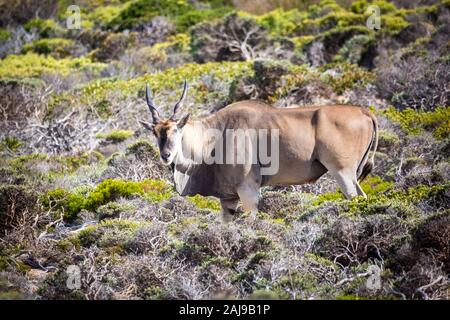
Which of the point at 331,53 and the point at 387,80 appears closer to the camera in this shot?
the point at 387,80

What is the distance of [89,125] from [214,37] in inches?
313

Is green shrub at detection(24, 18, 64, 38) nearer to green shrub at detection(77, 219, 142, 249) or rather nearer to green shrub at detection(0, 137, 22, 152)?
green shrub at detection(0, 137, 22, 152)

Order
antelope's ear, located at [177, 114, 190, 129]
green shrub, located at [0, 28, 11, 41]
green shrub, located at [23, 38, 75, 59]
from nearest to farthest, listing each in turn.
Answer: antelope's ear, located at [177, 114, 190, 129] → green shrub, located at [23, 38, 75, 59] → green shrub, located at [0, 28, 11, 41]

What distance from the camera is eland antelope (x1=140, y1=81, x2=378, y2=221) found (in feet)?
32.7

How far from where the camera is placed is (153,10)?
3170cm

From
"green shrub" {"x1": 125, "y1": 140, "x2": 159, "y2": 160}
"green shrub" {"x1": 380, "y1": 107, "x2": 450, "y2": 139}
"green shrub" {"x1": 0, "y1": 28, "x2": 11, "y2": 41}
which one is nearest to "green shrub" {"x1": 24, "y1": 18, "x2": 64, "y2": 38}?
"green shrub" {"x1": 0, "y1": 28, "x2": 11, "y2": 41}

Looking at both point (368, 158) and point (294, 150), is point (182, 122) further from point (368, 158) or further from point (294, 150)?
point (368, 158)

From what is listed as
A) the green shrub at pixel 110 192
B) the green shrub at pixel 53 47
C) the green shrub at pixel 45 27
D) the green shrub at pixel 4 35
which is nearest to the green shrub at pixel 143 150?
the green shrub at pixel 110 192

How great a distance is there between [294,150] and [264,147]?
0.38 m

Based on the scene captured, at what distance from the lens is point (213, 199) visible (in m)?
12.1

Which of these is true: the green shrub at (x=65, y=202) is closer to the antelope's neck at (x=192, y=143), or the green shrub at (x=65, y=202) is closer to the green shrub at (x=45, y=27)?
the antelope's neck at (x=192, y=143)

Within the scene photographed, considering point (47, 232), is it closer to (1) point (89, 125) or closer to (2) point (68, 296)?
(2) point (68, 296)

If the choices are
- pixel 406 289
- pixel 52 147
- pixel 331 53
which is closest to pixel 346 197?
pixel 406 289
